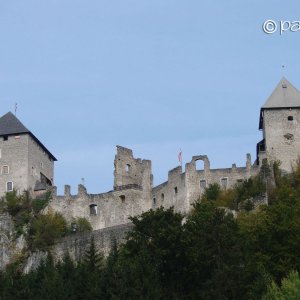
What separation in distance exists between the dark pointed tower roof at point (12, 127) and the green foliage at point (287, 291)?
3197 centimetres

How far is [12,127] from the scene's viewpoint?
69438mm

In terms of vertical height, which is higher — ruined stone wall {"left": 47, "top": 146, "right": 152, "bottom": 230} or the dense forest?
ruined stone wall {"left": 47, "top": 146, "right": 152, "bottom": 230}

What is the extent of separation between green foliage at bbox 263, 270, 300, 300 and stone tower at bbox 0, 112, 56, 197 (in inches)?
1179

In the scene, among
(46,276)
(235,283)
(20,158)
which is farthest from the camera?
(20,158)

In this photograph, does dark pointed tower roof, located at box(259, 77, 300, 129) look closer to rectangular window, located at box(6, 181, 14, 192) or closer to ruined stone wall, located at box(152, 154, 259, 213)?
ruined stone wall, located at box(152, 154, 259, 213)

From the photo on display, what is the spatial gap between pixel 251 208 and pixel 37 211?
53.5 feet

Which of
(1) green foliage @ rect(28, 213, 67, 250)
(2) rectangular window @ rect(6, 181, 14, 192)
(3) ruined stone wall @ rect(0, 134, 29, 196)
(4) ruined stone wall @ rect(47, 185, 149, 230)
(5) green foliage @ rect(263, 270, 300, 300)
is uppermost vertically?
(3) ruined stone wall @ rect(0, 134, 29, 196)

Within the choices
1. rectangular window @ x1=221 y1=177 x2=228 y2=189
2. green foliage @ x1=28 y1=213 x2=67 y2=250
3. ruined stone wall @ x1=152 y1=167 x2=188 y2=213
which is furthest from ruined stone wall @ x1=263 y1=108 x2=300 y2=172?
green foliage @ x1=28 y1=213 x2=67 y2=250

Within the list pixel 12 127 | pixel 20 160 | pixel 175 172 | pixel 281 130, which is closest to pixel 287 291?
pixel 175 172

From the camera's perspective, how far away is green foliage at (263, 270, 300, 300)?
39.4 m

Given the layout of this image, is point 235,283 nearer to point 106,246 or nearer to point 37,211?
point 106,246

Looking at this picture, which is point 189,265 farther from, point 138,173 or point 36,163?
point 36,163

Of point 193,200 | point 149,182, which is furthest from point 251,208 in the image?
point 149,182

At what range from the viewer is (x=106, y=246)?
2285 inches
